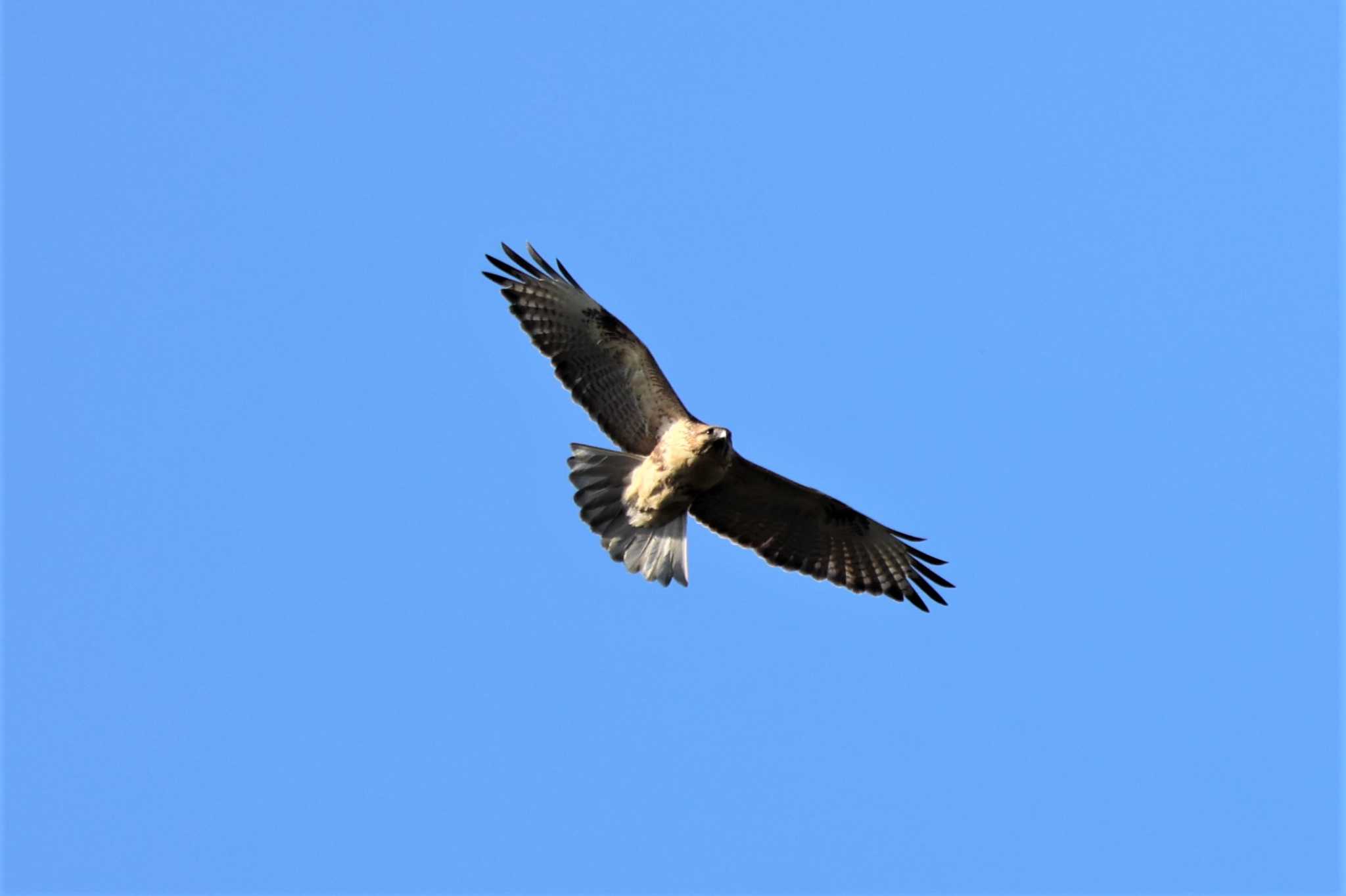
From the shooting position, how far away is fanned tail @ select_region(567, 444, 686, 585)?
14.3m

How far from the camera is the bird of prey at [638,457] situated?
1415cm

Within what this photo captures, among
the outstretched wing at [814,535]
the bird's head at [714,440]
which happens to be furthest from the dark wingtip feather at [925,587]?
the bird's head at [714,440]

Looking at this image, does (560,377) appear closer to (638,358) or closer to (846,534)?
(638,358)

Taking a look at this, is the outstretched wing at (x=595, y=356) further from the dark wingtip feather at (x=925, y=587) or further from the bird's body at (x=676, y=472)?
the dark wingtip feather at (x=925, y=587)

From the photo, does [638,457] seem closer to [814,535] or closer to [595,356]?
[595,356]

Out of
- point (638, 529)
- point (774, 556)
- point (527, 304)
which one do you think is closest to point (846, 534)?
point (774, 556)

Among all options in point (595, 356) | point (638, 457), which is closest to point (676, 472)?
point (638, 457)

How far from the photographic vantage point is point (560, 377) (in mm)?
14477

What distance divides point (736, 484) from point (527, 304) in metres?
2.01

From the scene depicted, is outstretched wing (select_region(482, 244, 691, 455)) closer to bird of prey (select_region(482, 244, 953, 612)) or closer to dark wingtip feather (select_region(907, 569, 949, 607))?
bird of prey (select_region(482, 244, 953, 612))

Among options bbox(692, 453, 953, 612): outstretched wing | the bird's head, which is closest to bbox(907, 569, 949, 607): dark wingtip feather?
bbox(692, 453, 953, 612): outstretched wing

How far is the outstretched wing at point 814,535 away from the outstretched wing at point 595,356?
2.26 feet

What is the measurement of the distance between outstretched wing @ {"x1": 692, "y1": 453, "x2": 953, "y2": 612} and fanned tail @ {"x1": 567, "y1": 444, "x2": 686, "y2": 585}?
18.1 inches

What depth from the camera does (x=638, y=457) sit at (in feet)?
46.8
